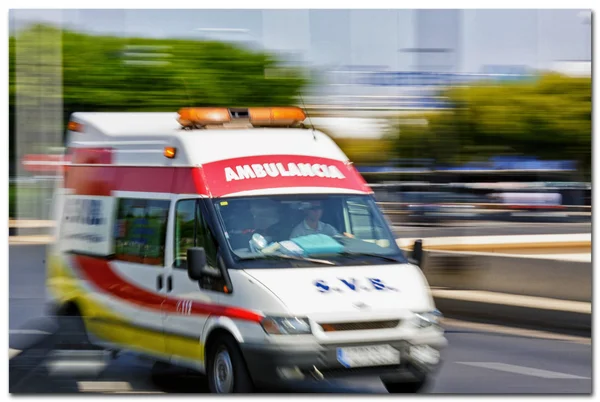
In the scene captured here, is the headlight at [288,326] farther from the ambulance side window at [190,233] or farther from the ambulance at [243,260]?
the ambulance side window at [190,233]

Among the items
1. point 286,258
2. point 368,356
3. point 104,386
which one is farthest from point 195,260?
point 104,386

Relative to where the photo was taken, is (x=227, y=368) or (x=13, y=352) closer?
(x=227, y=368)

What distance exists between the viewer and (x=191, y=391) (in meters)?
8.86

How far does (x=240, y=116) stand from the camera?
884cm

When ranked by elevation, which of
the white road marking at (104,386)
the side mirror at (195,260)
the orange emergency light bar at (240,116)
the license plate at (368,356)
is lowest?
the white road marking at (104,386)

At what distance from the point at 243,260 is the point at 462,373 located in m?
2.88

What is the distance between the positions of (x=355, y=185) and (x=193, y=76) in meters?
5.02

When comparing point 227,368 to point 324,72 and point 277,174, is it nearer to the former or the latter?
point 277,174

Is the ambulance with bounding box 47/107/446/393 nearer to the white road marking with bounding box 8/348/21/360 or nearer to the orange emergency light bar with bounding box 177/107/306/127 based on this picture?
the orange emergency light bar with bounding box 177/107/306/127

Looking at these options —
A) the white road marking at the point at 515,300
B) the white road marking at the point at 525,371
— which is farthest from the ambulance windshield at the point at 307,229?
the white road marking at the point at 515,300

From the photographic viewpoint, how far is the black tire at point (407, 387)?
808 cm

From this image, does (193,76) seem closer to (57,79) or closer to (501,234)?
(57,79)

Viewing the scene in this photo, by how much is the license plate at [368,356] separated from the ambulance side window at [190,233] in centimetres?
121

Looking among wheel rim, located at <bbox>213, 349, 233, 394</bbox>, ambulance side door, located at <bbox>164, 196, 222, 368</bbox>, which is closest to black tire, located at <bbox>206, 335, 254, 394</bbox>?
wheel rim, located at <bbox>213, 349, 233, 394</bbox>
